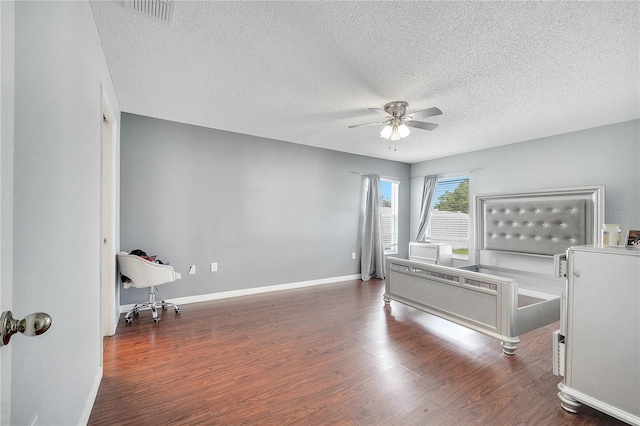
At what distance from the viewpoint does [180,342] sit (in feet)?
8.66

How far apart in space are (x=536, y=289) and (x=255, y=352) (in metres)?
4.02

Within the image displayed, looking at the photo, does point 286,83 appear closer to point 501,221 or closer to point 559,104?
point 559,104

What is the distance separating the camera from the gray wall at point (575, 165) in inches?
130

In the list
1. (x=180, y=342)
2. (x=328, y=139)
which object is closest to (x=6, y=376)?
(x=180, y=342)

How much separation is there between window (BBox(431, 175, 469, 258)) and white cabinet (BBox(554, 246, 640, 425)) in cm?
344

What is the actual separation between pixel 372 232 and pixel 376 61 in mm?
3517

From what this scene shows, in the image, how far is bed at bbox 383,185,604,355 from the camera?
2.49 m

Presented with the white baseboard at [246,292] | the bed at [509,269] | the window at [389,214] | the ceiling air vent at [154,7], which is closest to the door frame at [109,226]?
the white baseboard at [246,292]

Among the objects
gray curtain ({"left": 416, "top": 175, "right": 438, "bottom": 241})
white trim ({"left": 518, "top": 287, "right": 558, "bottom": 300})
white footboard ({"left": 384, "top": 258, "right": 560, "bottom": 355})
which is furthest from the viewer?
gray curtain ({"left": 416, "top": 175, "right": 438, "bottom": 241})

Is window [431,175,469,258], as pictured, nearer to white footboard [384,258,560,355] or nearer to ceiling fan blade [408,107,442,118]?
white footboard [384,258,560,355]

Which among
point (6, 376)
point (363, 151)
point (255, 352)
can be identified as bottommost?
point (255, 352)

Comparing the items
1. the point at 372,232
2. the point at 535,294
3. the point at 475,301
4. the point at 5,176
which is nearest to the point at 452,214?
the point at 372,232

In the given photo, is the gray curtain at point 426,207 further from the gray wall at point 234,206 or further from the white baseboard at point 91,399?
the white baseboard at point 91,399

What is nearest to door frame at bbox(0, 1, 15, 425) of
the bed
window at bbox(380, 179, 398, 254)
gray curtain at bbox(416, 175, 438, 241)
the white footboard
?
the bed
